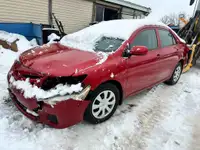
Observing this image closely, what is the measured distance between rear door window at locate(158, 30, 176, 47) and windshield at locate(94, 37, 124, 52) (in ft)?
4.37

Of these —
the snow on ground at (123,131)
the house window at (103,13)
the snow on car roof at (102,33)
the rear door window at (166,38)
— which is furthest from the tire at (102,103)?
the house window at (103,13)

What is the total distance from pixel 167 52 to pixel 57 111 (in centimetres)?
291

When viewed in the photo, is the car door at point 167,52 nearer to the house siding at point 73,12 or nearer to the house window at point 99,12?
the house siding at point 73,12

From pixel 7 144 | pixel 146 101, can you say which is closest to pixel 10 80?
pixel 7 144

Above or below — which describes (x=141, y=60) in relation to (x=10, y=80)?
above

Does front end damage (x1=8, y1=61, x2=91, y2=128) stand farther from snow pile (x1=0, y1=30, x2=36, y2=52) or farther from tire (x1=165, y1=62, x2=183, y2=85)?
snow pile (x1=0, y1=30, x2=36, y2=52)

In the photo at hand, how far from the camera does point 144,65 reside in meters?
3.43

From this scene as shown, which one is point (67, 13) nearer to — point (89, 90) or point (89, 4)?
point (89, 4)

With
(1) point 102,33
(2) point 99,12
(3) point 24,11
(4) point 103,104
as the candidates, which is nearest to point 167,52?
(1) point 102,33

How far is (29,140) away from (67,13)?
8.85 meters

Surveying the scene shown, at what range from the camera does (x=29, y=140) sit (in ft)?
7.84

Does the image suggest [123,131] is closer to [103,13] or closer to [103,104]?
[103,104]

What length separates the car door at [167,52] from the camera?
402cm

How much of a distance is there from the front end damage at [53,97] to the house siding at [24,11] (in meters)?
6.15
